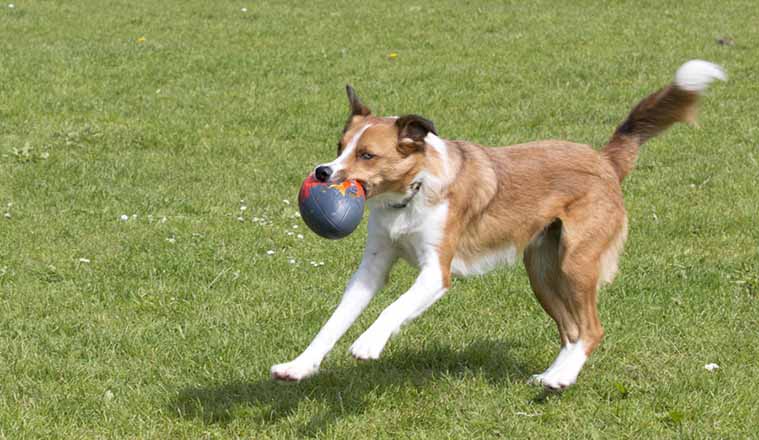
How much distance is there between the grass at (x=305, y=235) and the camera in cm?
575

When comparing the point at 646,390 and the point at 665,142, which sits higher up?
the point at 646,390

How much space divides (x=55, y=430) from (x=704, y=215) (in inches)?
229

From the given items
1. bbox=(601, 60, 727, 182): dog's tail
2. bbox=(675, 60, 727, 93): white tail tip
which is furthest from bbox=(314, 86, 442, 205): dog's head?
bbox=(675, 60, 727, 93): white tail tip

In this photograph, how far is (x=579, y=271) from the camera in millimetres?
6031

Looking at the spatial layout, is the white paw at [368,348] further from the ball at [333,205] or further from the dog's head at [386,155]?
the dog's head at [386,155]

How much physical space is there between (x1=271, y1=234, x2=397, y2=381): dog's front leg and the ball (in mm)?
331

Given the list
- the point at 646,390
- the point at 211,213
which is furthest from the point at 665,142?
the point at 646,390

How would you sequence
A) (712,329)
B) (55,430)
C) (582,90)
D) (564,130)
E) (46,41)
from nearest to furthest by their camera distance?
(55,430) < (712,329) < (564,130) < (582,90) < (46,41)

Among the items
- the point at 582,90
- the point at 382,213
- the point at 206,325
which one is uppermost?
the point at 382,213

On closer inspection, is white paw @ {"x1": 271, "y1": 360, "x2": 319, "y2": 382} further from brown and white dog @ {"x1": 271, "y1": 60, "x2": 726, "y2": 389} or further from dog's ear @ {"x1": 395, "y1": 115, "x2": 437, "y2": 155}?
dog's ear @ {"x1": 395, "y1": 115, "x2": 437, "y2": 155}

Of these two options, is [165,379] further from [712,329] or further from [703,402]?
[712,329]

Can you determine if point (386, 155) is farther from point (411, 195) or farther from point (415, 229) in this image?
point (415, 229)

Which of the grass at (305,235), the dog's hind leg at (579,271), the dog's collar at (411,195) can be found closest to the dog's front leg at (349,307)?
the dog's collar at (411,195)

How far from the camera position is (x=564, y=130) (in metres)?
12.3
